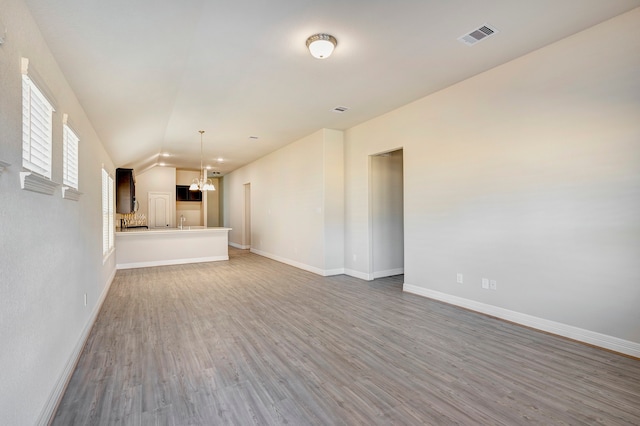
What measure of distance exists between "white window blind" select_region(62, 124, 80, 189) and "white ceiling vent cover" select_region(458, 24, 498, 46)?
366 centimetres

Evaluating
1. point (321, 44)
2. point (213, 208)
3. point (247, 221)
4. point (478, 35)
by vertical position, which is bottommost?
point (247, 221)

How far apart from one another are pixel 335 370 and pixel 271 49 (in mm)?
3019

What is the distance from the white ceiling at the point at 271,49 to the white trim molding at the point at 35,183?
3.05ft

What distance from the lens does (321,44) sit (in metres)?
2.84

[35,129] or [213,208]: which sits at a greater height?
[35,129]

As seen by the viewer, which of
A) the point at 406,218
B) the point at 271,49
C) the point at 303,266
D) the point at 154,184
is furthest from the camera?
the point at 154,184

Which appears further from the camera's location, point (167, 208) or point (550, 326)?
point (167, 208)

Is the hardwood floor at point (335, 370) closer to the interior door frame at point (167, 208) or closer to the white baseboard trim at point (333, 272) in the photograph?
the white baseboard trim at point (333, 272)

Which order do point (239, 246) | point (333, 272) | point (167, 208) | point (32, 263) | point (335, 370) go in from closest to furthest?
point (32, 263)
point (335, 370)
point (333, 272)
point (167, 208)
point (239, 246)

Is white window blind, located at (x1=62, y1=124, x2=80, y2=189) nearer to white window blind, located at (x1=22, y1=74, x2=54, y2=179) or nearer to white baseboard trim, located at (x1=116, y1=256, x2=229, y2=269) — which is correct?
white window blind, located at (x1=22, y1=74, x2=54, y2=179)

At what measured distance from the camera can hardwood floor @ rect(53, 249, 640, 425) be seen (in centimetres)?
195

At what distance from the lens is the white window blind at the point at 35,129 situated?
67.4 inches

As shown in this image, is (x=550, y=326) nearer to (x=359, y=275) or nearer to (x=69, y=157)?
(x=359, y=275)

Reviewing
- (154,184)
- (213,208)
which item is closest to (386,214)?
(154,184)
